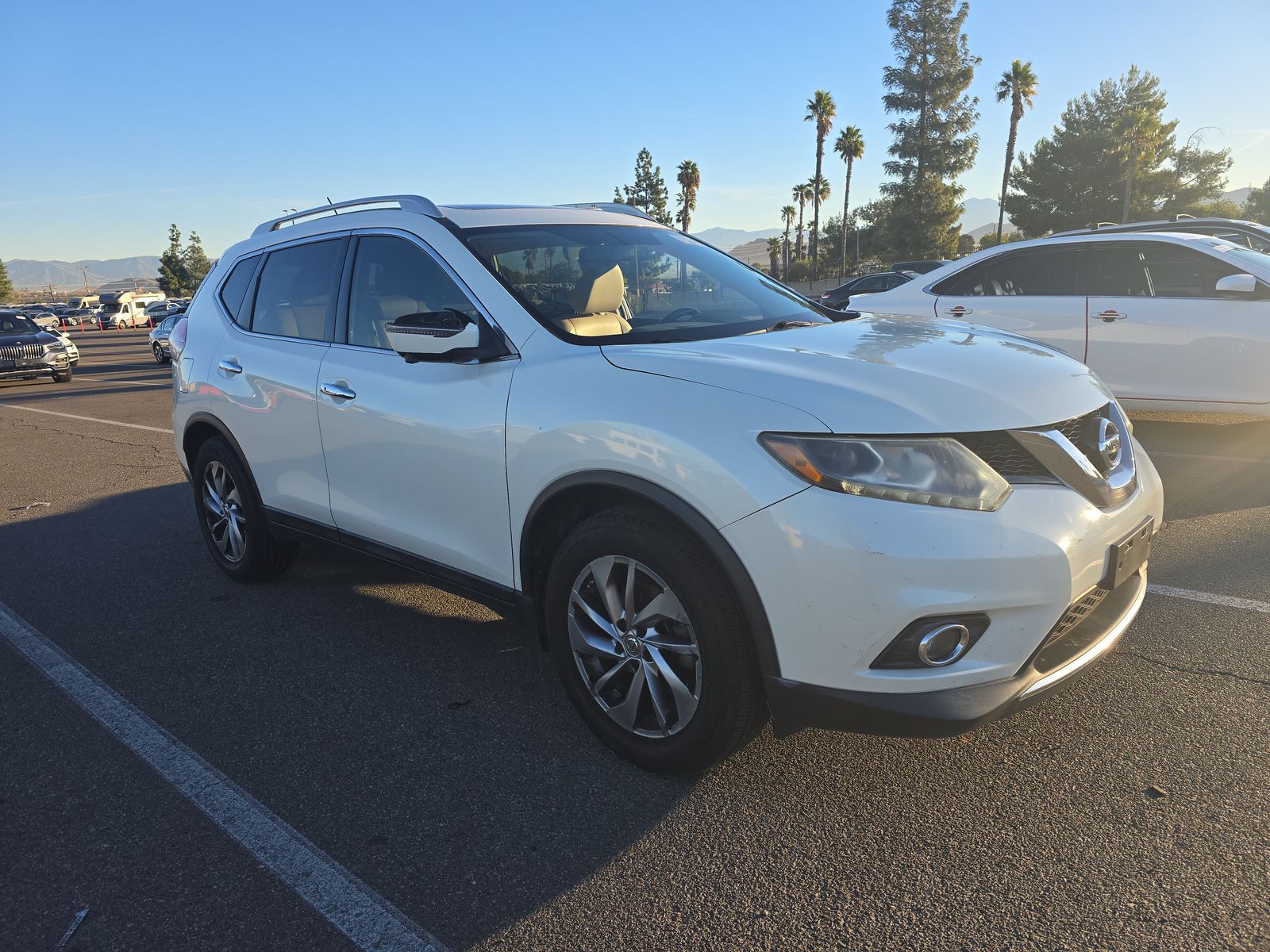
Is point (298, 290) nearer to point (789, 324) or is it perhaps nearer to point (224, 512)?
point (224, 512)

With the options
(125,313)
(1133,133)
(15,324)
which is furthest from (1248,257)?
(125,313)

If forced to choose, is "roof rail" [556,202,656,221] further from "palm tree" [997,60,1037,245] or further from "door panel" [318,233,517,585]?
"palm tree" [997,60,1037,245]

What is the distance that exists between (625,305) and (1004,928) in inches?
91.7

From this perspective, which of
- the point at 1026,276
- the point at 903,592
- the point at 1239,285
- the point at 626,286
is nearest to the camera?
the point at 903,592

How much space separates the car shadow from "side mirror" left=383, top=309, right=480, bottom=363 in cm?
99

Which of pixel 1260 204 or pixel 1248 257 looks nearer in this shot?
pixel 1248 257

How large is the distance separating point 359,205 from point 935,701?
311 centimetres

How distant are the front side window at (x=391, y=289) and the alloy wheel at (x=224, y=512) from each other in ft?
4.58

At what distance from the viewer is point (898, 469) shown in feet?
7.45

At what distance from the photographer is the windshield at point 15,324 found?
19922mm

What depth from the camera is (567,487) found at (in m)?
2.77

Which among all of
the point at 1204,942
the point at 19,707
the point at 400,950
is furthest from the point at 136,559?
the point at 1204,942

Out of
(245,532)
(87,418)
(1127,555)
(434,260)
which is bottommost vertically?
→ (87,418)

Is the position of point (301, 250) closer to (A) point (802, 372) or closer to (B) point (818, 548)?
(A) point (802, 372)
